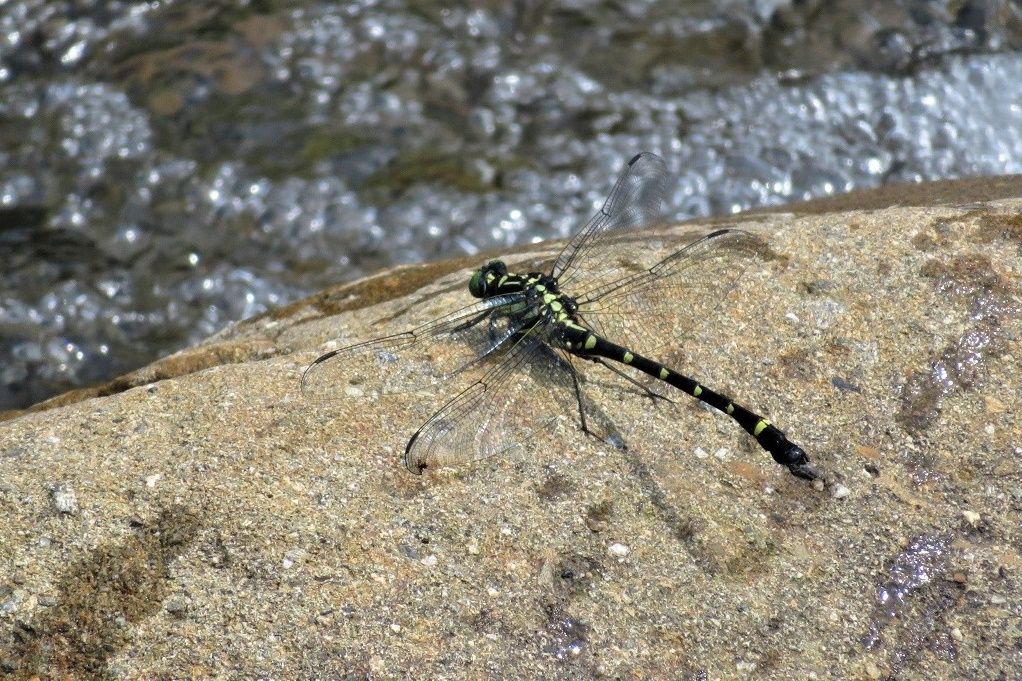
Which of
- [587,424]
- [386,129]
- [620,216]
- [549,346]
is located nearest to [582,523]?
[587,424]

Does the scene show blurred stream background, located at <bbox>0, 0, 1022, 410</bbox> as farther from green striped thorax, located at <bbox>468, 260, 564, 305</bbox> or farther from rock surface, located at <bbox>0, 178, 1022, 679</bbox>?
rock surface, located at <bbox>0, 178, 1022, 679</bbox>

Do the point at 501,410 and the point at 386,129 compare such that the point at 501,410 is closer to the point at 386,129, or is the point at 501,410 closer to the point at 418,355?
the point at 418,355

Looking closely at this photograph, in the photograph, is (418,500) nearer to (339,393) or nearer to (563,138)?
(339,393)

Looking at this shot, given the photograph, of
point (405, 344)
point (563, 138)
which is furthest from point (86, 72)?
point (405, 344)

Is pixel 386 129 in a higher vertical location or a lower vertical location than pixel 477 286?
lower

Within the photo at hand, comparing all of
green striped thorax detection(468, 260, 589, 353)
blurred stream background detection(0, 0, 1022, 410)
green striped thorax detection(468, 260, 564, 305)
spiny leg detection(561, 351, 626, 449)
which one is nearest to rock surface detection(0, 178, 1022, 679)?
spiny leg detection(561, 351, 626, 449)

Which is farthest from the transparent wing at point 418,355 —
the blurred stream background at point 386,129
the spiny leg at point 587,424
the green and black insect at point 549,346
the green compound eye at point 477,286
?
the blurred stream background at point 386,129
